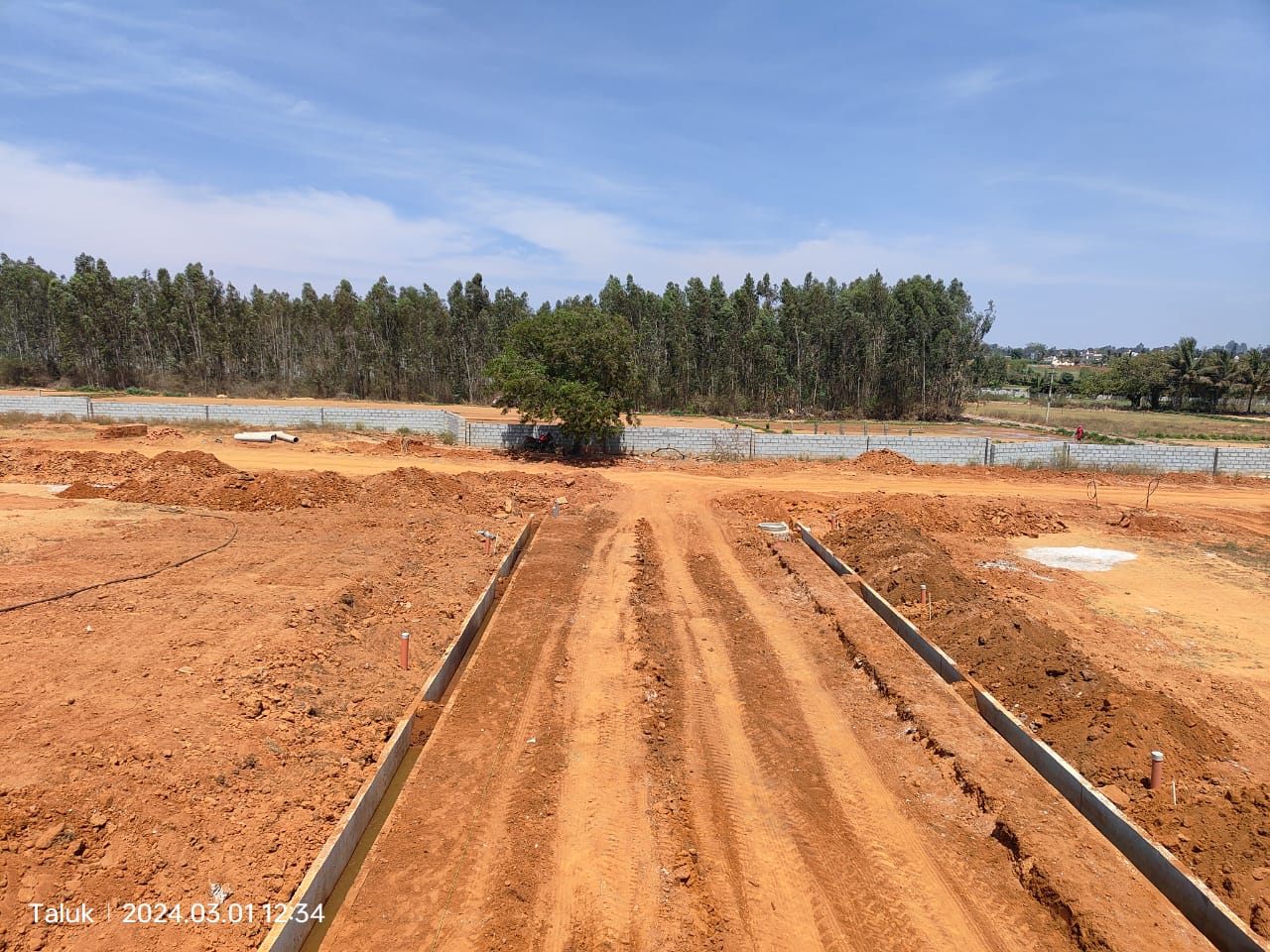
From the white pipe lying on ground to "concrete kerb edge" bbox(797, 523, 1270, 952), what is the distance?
3012cm

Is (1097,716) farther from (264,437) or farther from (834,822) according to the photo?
(264,437)

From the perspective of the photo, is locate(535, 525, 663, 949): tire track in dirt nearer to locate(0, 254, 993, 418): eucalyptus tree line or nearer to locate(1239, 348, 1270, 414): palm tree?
locate(0, 254, 993, 418): eucalyptus tree line

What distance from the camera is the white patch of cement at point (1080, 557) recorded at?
621 inches

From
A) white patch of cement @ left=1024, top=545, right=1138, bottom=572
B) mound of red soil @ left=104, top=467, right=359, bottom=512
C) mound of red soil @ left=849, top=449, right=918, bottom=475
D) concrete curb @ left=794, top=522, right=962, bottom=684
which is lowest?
concrete curb @ left=794, top=522, right=962, bottom=684

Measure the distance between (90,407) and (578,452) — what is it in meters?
25.8

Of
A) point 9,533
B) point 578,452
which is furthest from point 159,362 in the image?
point 9,533

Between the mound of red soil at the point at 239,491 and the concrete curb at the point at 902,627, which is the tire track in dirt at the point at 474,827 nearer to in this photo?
the concrete curb at the point at 902,627

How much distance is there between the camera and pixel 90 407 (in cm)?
3612

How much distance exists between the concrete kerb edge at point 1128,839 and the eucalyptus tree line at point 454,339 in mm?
48128

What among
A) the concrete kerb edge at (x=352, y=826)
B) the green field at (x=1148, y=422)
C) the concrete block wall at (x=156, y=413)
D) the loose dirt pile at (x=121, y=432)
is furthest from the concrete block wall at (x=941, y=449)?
the concrete block wall at (x=156, y=413)

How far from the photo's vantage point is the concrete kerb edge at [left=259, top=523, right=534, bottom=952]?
5113mm

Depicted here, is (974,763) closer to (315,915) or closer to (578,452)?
(315,915)

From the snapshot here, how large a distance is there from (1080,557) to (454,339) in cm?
5899

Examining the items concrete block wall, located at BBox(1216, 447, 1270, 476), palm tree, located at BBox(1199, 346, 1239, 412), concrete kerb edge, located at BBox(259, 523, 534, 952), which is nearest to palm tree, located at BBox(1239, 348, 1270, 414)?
palm tree, located at BBox(1199, 346, 1239, 412)
